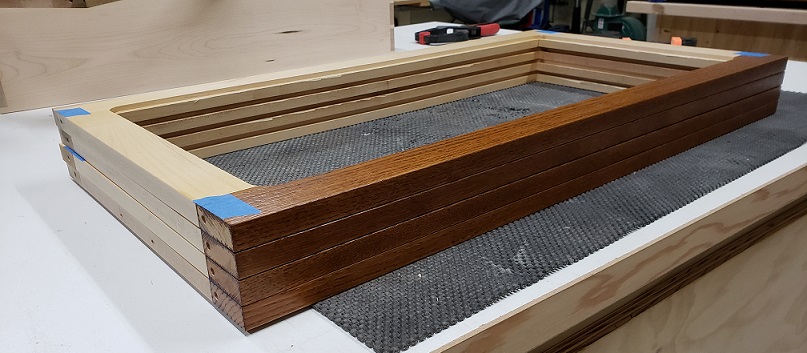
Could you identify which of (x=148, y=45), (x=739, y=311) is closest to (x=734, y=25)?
(x=739, y=311)

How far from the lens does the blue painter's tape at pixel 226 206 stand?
49 cm

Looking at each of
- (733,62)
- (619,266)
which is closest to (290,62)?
(733,62)

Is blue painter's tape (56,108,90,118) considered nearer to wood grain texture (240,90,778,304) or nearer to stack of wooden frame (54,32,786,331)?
stack of wooden frame (54,32,786,331)

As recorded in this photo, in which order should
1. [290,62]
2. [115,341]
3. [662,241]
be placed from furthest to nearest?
[290,62]
[662,241]
[115,341]

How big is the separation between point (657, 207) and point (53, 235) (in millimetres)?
700

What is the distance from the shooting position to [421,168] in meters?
0.57

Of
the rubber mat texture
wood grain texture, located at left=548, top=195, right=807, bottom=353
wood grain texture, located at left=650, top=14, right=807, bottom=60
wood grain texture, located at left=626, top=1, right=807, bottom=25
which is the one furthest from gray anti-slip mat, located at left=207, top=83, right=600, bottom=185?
wood grain texture, located at left=650, top=14, right=807, bottom=60

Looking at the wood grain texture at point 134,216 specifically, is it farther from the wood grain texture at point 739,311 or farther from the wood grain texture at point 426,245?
the wood grain texture at point 739,311

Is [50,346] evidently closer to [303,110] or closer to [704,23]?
[303,110]

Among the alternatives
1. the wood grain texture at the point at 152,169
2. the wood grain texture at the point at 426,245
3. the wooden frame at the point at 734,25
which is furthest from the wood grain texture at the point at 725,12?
the wood grain texture at the point at 152,169

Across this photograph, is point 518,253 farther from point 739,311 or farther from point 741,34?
point 741,34

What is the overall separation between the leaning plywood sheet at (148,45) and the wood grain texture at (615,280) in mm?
994

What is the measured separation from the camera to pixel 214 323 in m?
0.53

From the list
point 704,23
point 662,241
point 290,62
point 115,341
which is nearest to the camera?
point 115,341
